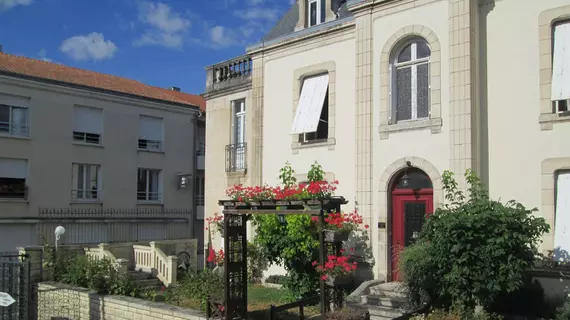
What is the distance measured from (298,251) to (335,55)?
204 inches

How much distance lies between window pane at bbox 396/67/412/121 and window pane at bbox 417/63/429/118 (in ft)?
0.70

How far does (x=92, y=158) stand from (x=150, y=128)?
352 centimetres

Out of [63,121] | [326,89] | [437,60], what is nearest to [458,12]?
[437,60]

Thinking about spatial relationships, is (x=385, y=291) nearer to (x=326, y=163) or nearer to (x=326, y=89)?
(x=326, y=163)

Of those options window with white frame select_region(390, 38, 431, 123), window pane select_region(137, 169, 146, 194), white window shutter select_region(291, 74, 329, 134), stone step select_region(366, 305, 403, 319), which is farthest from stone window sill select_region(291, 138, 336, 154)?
window pane select_region(137, 169, 146, 194)

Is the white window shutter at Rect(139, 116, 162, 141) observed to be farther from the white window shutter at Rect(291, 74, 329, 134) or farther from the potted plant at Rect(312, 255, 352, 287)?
the potted plant at Rect(312, 255, 352, 287)

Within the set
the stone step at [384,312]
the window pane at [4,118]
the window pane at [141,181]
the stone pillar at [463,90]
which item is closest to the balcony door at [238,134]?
the stone step at [384,312]

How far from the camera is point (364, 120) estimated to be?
12.3 m

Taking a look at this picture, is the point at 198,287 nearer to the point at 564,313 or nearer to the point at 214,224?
the point at 214,224

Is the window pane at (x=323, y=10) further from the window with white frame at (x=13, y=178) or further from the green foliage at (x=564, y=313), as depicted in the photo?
the window with white frame at (x=13, y=178)

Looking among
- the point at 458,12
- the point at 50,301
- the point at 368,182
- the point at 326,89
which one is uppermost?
the point at 458,12

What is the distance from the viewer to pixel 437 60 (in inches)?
442

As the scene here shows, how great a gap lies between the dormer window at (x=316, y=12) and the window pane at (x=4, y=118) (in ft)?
47.4

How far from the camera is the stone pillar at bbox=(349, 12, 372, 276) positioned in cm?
1212
